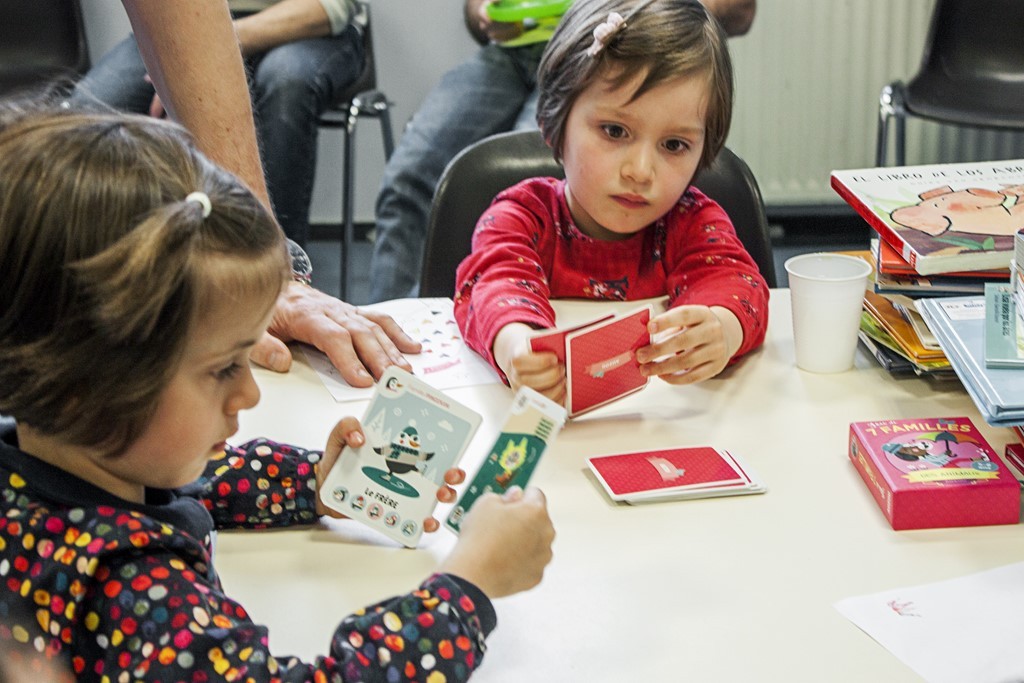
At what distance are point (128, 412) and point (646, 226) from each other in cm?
99

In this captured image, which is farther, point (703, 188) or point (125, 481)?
point (703, 188)

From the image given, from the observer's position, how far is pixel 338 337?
1.40 metres

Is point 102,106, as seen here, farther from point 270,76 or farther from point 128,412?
point 270,76

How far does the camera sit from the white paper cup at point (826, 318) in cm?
133

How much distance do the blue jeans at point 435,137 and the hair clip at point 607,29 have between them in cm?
101

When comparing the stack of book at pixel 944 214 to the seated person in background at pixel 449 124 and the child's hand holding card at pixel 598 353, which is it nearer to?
the child's hand holding card at pixel 598 353

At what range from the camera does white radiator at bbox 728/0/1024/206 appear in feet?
11.8

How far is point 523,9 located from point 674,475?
1883 millimetres

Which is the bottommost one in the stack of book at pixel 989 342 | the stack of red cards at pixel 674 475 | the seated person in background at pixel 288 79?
the seated person in background at pixel 288 79

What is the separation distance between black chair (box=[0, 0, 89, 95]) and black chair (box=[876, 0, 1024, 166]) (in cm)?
225

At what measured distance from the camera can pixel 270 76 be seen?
3031 mm

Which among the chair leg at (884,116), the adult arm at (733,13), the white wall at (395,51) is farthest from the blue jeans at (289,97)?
the chair leg at (884,116)

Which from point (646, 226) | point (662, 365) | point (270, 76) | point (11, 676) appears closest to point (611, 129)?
point (646, 226)

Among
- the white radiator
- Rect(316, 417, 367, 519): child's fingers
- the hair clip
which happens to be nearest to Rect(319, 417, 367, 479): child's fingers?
Rect(316, 417, 367, 519): child's fingers
